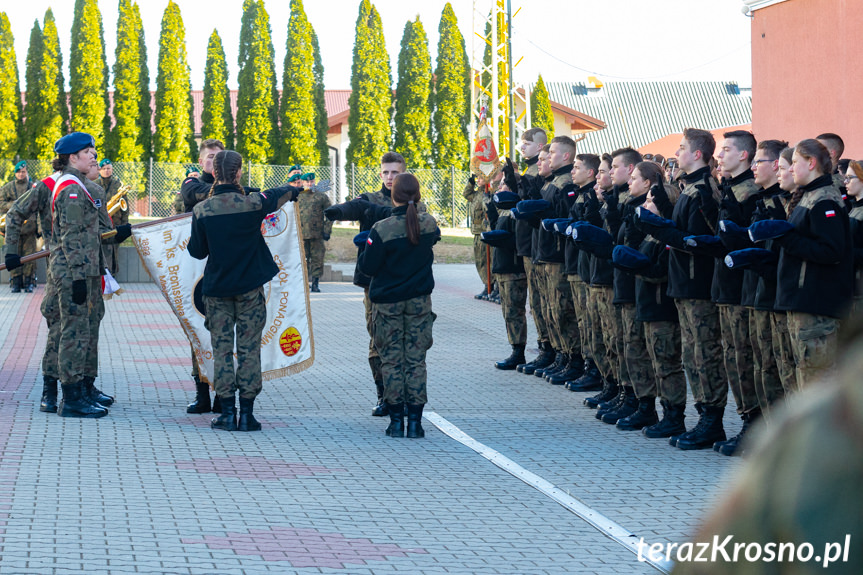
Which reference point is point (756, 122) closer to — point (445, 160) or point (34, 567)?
point (34, 567)

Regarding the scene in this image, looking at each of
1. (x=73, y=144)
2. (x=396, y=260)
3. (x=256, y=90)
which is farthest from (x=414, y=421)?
(x=256, y=90)

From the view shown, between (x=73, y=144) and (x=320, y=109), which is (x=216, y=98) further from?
(x=73, y=144)

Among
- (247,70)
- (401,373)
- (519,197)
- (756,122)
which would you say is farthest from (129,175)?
(401,373)

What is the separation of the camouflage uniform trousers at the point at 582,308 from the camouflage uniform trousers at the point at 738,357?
2.10 m

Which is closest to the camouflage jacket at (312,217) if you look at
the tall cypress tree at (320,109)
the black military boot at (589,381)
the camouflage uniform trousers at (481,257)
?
the camouflage uniform trousers at (481,257)

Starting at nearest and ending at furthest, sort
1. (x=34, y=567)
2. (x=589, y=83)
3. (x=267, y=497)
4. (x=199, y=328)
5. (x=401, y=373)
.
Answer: (x=34, y=567)
(x=267, y=497)
(x=401, y=373)
(x=199, y=328)
(x=589, y=83)

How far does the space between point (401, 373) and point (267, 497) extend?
6.75 feet

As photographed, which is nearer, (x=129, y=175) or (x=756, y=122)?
(x=756, y=122)

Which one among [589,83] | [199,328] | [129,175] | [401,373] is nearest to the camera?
[401,373]

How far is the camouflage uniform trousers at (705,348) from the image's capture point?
750cm

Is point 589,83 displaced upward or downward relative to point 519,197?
upward

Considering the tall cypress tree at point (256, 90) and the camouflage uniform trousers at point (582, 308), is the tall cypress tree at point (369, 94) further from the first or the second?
the camouflage uniform trousers at point (582, 308)

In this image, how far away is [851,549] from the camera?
0.76 metres

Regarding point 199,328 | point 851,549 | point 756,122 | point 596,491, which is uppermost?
point 756,122
